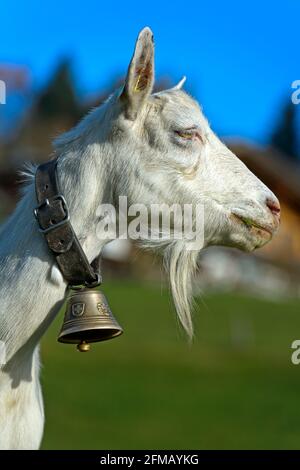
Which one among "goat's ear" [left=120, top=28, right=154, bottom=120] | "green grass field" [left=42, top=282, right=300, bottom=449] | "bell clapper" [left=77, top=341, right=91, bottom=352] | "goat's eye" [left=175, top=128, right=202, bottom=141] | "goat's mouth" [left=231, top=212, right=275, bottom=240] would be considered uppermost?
"green grass field" [left=42, top=282, right=300, bottom=449]

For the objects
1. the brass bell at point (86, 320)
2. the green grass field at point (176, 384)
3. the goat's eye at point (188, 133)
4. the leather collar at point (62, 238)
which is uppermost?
the green grass field at point (176, 384)

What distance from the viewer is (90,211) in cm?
504

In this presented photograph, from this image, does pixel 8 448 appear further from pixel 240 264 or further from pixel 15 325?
pixel 240 264

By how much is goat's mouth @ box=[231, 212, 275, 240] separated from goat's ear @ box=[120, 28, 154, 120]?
0.77m

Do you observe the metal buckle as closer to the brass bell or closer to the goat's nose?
the brass bell

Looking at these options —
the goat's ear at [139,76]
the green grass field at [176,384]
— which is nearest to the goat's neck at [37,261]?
the goat's ear at [139,76]

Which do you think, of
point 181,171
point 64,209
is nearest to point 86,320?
point 64,209

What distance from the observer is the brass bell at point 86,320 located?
5012 mm

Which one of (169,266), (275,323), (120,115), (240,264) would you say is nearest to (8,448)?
(169,266)

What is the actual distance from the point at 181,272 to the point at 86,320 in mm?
657

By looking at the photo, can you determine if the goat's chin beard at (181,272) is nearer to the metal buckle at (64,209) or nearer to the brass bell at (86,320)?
the brass bell at (86,320)

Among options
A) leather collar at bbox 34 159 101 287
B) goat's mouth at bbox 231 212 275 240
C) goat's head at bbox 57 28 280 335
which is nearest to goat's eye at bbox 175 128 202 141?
goat's head at bbox 57 28 280 335

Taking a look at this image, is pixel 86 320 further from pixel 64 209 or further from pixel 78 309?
pixel 64 209

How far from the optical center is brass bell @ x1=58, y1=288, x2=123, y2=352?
5.01 meters
